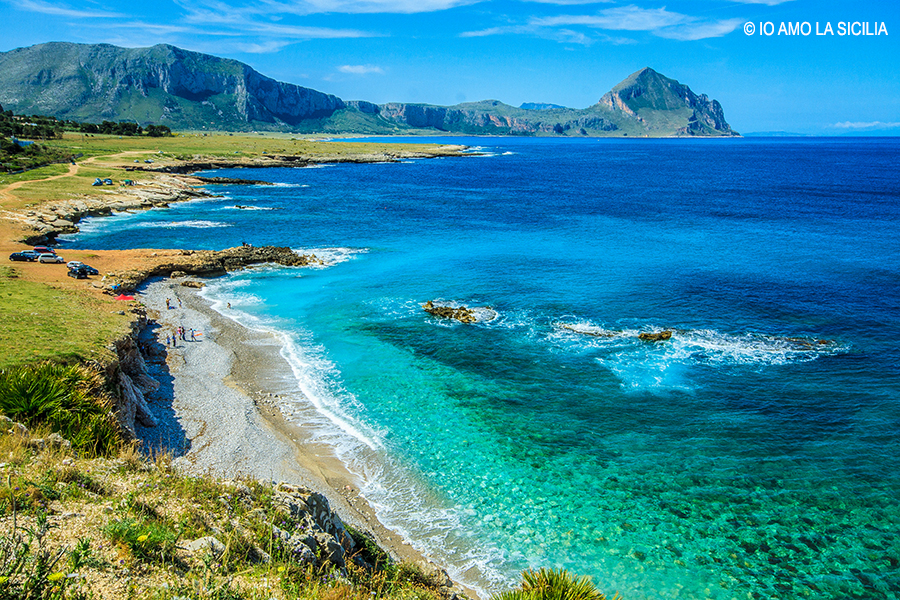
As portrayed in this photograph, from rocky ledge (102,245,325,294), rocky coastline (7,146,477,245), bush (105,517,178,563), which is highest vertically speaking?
rocky coastline (7,146,477,245)

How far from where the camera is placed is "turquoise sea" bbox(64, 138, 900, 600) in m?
19.0

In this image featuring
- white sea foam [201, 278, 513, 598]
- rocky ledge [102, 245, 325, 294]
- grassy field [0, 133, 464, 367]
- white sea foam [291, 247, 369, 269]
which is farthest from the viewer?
white sea foam [291, 247, 369, 269]

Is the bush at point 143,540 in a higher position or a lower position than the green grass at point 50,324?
higher

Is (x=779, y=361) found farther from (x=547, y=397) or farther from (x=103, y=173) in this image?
(x=103, y=173)

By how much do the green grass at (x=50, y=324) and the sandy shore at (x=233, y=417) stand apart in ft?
13.1

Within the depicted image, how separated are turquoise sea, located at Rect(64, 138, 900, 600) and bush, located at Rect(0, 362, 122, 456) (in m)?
10.4

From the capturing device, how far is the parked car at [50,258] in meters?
47.1

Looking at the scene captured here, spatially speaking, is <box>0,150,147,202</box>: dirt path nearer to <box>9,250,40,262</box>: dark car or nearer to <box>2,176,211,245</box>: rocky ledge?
<box>2,176,211,245</box>: rocky ledge

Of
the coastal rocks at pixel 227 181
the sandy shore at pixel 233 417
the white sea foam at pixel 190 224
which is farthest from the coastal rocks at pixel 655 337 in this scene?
the coastal rocks at pixel 227 181

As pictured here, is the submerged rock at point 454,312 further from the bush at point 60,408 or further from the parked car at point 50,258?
the parked car at point 50,258

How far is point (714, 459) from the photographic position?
78.2ft

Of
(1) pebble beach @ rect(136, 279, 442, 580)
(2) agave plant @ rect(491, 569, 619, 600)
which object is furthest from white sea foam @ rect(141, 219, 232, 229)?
(2) agave plant @ rect(491, 569, 619, 600)

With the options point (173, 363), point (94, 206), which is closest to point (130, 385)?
point (173, 363)

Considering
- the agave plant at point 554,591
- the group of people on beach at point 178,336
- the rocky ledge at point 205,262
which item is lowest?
the group of people on beach at point 178,336
